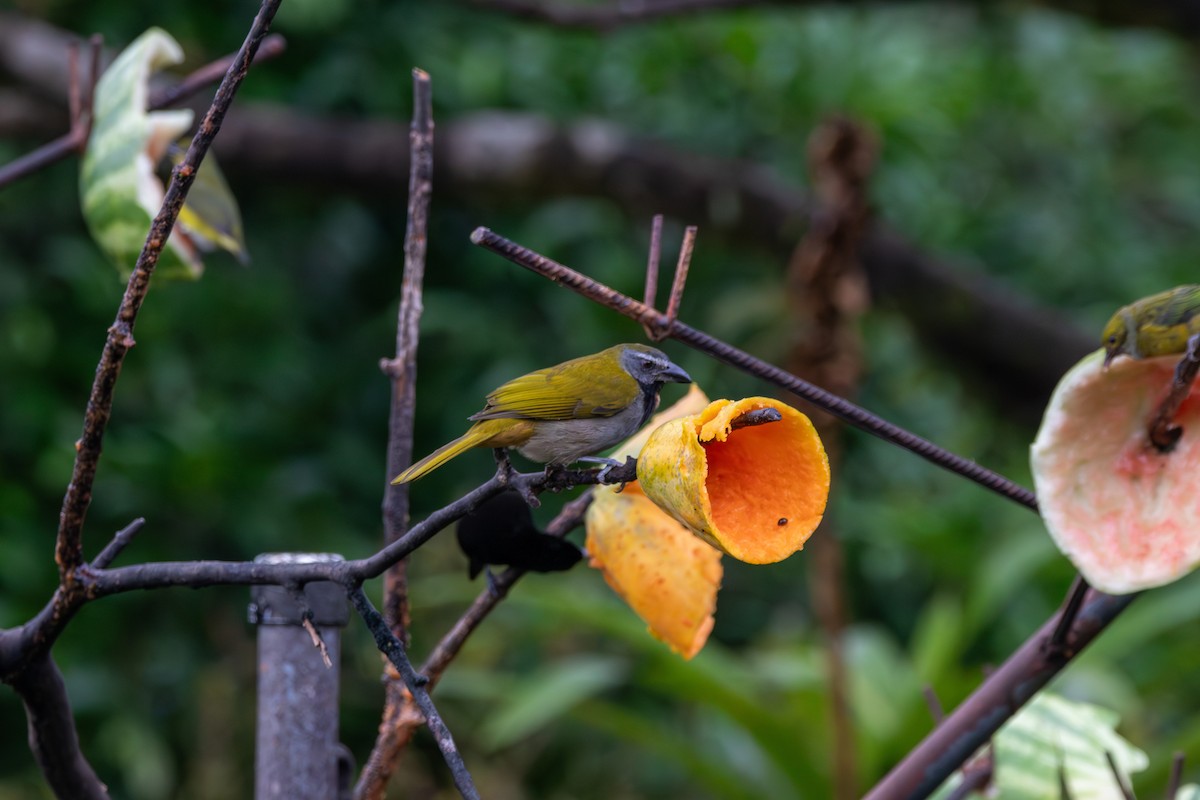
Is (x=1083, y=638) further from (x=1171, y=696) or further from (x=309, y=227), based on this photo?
(x=1171, y=696)

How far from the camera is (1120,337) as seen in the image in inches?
22.0

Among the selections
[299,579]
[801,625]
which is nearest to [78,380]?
[801,625]

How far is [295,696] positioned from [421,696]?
210mm

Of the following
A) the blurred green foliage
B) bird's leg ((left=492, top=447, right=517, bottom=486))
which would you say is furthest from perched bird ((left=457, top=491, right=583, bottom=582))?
the blurred green foliage

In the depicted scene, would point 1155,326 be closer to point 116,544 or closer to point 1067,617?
point 1067,617

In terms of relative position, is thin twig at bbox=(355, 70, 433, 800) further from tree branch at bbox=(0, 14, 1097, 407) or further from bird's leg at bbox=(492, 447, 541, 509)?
tree branch at bbox=(0, 14, 1097, 407)

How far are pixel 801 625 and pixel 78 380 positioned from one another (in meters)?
1.58

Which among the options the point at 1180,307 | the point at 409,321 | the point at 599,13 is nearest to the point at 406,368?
the point at 409,321

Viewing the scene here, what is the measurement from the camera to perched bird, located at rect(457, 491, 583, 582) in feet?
1.59

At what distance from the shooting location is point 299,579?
0.40 m

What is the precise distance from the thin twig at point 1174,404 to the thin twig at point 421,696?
31cm

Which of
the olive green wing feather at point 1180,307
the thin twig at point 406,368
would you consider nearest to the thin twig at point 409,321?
the thin twig at point 406,368

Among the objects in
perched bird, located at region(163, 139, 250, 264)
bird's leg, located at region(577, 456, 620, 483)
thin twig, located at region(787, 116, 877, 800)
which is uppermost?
perched bird, located at region(163, 139, 250, 264)

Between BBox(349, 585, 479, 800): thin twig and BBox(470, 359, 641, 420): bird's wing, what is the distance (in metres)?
0.20
